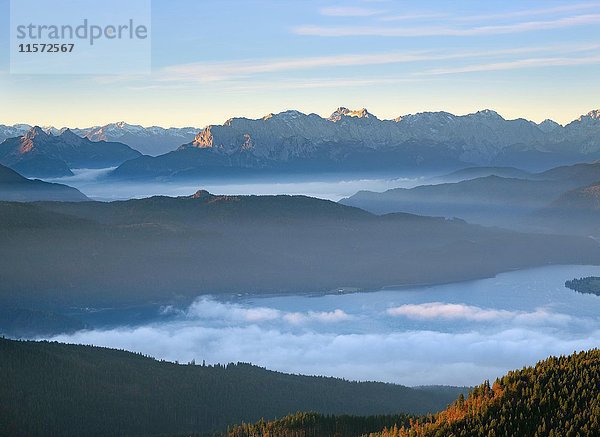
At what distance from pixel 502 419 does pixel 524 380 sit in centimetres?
910

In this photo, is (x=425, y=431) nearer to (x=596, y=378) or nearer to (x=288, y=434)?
(x=596, y=378)

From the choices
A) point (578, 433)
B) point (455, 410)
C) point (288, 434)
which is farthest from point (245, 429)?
point (578, 433)

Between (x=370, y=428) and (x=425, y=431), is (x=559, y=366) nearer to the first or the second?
(x=425, y=431)

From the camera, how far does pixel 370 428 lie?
169125mm

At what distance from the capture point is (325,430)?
170 metres

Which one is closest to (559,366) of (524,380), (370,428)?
(524,380)

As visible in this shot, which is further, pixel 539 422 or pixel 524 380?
pixel 524 380

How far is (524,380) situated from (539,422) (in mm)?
8946

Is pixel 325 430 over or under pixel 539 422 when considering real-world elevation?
under

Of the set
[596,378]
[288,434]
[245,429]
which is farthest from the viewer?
[245,429]

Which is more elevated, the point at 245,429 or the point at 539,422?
the point at 539,422

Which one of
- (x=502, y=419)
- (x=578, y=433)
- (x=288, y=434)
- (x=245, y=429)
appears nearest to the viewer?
(x=578, y=433)

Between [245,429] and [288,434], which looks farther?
[245,429]

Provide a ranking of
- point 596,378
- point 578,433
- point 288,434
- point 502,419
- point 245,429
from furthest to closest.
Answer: point 245,429 < point 288,434 < point 596,378 < point 502,419 < point 578,433
